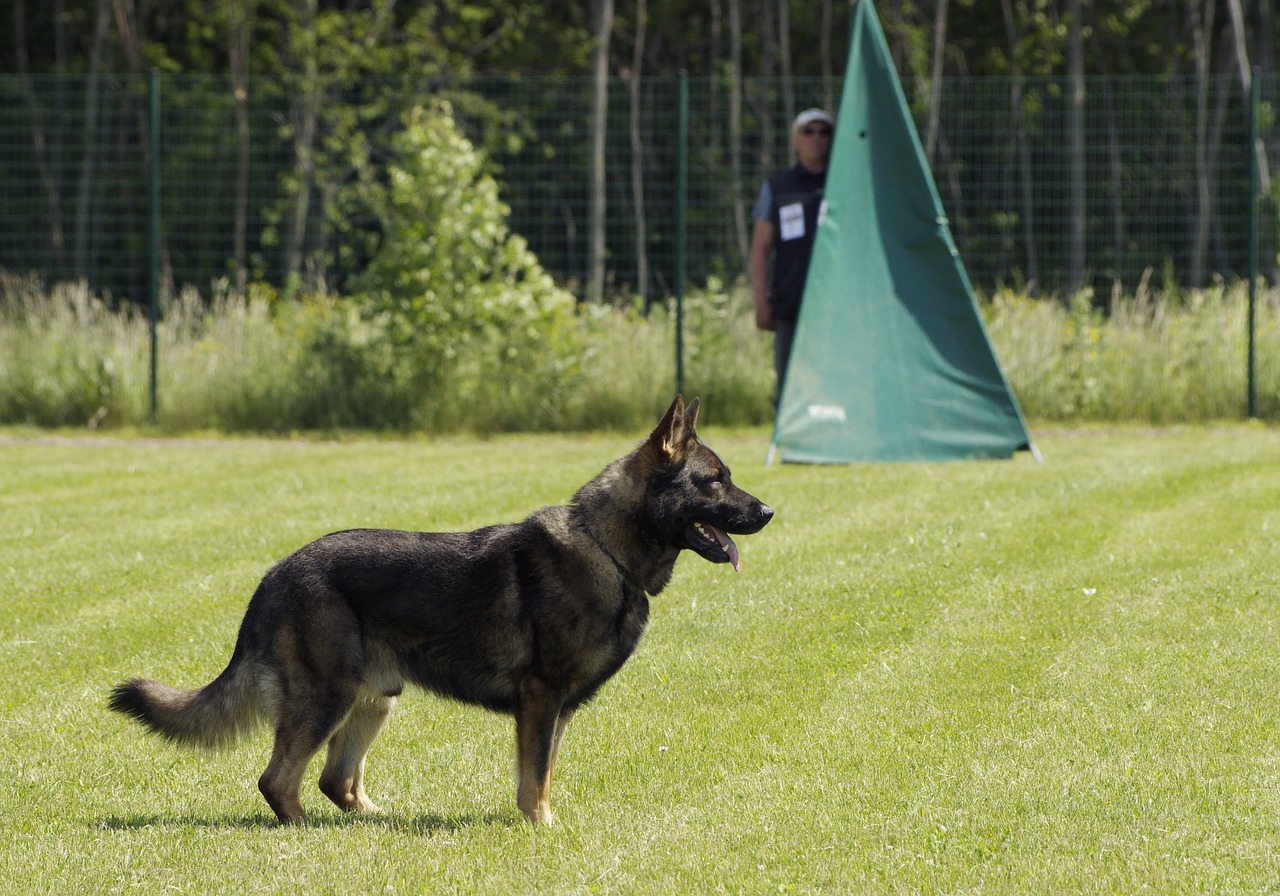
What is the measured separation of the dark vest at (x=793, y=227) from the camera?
12.1 meters

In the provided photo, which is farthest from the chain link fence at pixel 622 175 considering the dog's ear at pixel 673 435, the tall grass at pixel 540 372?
the dog's ear at pixel 673 435

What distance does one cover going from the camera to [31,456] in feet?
42.9


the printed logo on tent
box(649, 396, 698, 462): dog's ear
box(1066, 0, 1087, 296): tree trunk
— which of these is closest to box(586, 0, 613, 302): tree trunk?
box(1066, 0, 1087, 296): tree trunk

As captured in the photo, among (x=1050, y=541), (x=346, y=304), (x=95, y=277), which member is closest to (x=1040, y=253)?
(x=346, y=304)

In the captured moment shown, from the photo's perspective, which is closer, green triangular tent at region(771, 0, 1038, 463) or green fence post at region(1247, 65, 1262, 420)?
green triangular tent at region(771, 0, 1038, 463)

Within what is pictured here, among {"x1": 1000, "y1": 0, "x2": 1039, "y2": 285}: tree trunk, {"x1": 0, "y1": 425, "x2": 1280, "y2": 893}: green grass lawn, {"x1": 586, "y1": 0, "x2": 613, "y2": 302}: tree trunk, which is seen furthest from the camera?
{"x1": 1000, "y1": 0, "x2": 1039, "y2": 285}: tree trunk

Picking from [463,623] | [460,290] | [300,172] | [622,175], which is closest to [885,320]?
[460,290]

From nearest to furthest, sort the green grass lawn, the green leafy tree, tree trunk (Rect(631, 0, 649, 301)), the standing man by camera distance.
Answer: the green grass lawn < the standing man < the green leafy tree < tree trunk (Rect(631, 0, 649, 301))

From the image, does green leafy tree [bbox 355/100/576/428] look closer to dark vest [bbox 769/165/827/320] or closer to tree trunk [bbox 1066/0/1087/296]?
dark vest [bbox 769/165/827/320]

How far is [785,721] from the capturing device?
570 centimetres

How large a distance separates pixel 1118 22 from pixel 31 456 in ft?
86.3

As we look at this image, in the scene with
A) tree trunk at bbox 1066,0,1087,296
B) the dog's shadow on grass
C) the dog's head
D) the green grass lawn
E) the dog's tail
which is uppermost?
tree trunk at bbox 1066,0,1087,296

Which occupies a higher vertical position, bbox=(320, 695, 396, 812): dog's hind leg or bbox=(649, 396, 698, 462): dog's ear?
bbox=(649, 396, 698, 462): dog's ear

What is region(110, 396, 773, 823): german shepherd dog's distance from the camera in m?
4.68
